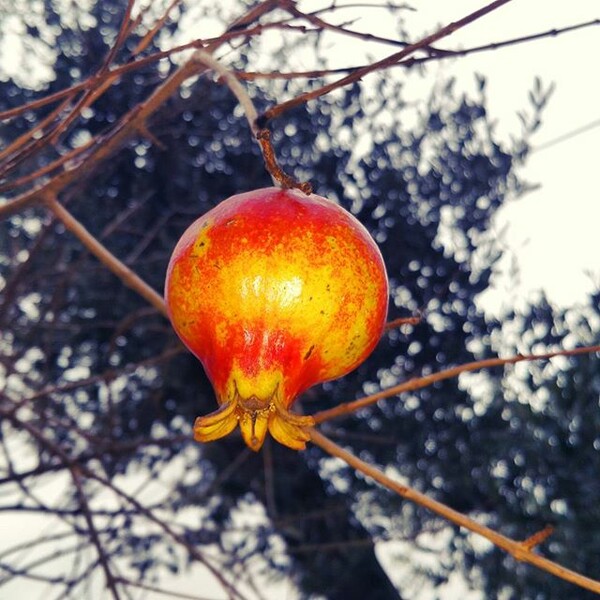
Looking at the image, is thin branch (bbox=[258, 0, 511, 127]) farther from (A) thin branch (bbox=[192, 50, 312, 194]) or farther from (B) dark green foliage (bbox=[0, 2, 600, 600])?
(B) dark green foliage (bbox=[0, 2, 600, 600])

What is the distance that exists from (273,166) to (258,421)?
280 millimetres

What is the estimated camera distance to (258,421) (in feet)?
2.77

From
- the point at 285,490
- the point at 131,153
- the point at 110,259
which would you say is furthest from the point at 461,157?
the point at 110,259

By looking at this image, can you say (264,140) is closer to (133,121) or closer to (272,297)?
(272,297)

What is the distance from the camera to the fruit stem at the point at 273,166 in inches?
30.1

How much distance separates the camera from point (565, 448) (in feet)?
11.8

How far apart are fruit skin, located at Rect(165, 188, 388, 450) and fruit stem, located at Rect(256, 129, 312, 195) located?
1 centimetres

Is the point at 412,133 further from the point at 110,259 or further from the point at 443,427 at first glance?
the point at 110,259

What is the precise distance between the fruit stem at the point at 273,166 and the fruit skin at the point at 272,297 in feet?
0.03

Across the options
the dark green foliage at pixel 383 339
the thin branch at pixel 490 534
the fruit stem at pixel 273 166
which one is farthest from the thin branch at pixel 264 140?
the dark green foliage at pixel 383 339

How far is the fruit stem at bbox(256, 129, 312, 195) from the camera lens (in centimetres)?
76

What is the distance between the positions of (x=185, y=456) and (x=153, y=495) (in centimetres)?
104

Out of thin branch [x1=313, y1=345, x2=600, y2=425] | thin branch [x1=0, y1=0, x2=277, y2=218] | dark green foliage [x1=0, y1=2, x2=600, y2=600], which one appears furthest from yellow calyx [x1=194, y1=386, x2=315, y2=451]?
dark green foliage [x1=0, y1=2, x2=600, y2=600]

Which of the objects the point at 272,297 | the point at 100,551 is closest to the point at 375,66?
the point at 272,297
